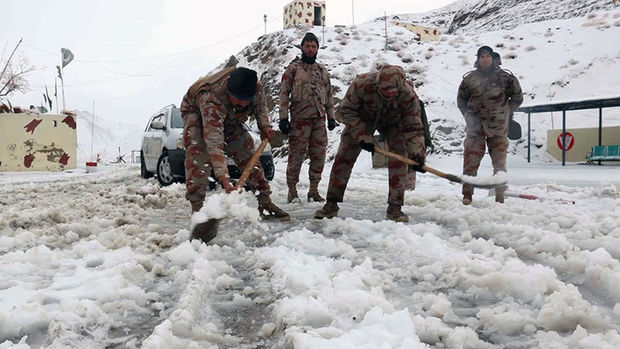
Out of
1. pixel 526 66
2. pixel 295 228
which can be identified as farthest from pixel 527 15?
pixel 295 228

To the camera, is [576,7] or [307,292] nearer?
[307,292]

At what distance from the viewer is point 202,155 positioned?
4.46 metres

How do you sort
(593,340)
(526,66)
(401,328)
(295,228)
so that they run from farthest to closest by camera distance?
(526,66) < (295,228) < (401,328) < (593,340)

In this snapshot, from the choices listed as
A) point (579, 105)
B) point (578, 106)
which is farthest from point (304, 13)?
point (579, 105)

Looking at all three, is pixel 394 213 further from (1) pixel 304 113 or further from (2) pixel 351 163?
(1) pixel 304 113

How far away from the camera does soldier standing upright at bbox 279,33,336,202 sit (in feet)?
19.2

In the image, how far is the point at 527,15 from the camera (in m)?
43.0

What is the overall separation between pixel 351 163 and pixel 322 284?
236cm

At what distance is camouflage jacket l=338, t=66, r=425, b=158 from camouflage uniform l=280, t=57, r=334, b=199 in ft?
4.49

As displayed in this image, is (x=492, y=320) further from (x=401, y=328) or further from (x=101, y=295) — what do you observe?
(x=101, y=295)

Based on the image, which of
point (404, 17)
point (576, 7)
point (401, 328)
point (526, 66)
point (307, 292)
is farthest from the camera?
point (404, 17)

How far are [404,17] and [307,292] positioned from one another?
76.5 m

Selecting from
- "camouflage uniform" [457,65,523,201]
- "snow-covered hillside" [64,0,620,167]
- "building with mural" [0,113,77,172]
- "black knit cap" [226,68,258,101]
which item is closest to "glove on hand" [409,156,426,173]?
"camouflage uniform" [457,65,523,201]

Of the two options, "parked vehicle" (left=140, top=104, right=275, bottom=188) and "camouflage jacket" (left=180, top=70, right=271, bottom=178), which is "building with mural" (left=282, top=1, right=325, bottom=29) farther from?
"camouflage jacket" (left=180, top=70, right=271, bottom=178)
